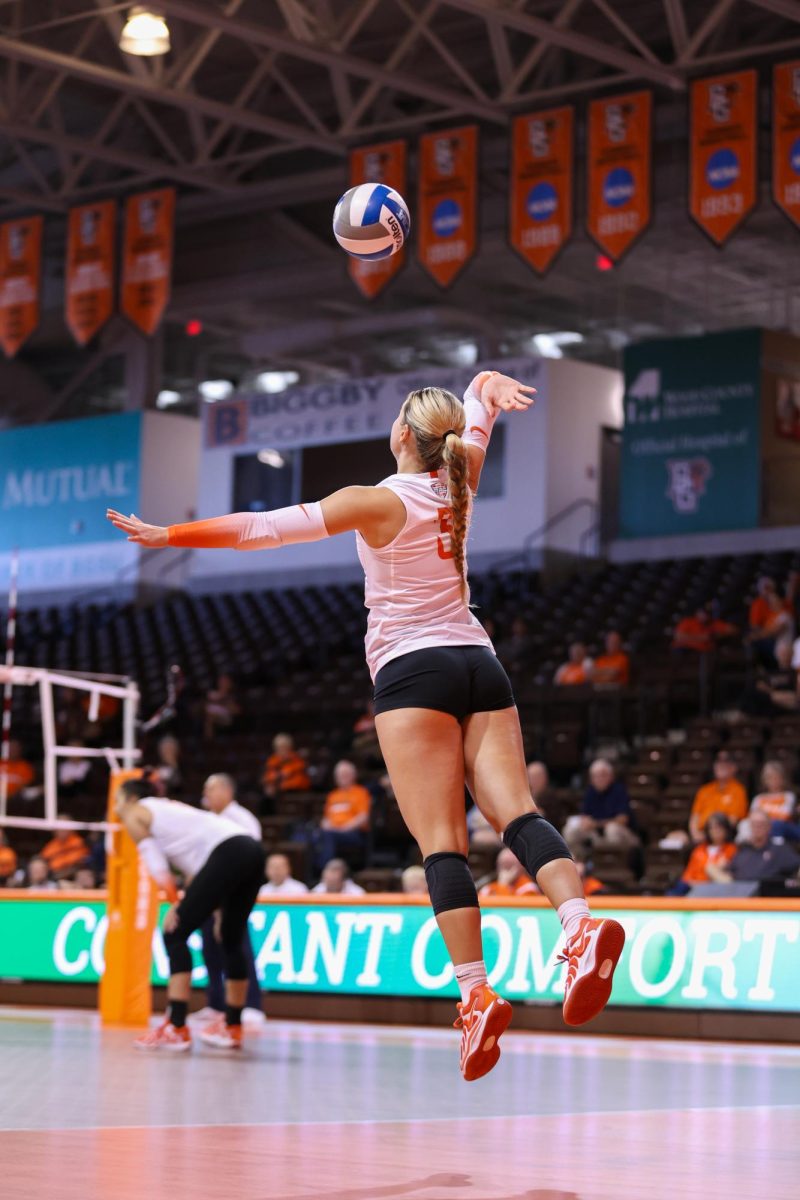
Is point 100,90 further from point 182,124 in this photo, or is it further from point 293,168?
point 293,168

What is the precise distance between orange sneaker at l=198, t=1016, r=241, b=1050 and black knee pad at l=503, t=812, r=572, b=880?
548 cm

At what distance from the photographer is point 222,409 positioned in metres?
32.9

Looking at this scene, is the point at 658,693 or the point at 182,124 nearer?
the point at 658,693

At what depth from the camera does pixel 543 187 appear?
21.1 meters

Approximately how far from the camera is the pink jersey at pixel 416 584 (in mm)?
5426

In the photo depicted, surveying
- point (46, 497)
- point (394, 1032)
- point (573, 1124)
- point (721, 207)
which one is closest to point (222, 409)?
point (46, 497)

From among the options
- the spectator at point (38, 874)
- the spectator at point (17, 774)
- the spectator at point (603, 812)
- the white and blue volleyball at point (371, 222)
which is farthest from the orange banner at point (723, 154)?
the white and blue volleyball at point (371, 222)

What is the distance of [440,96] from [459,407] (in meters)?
18.0

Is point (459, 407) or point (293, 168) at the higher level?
point (293, 168)

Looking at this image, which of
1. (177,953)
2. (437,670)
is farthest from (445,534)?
(177,953)

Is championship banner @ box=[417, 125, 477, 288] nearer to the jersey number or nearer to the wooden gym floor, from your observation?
the wooden gym floor

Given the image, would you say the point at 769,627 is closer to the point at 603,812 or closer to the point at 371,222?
the point at 603,812

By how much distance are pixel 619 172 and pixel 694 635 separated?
534 cm

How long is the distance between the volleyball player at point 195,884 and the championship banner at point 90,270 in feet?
49.7
